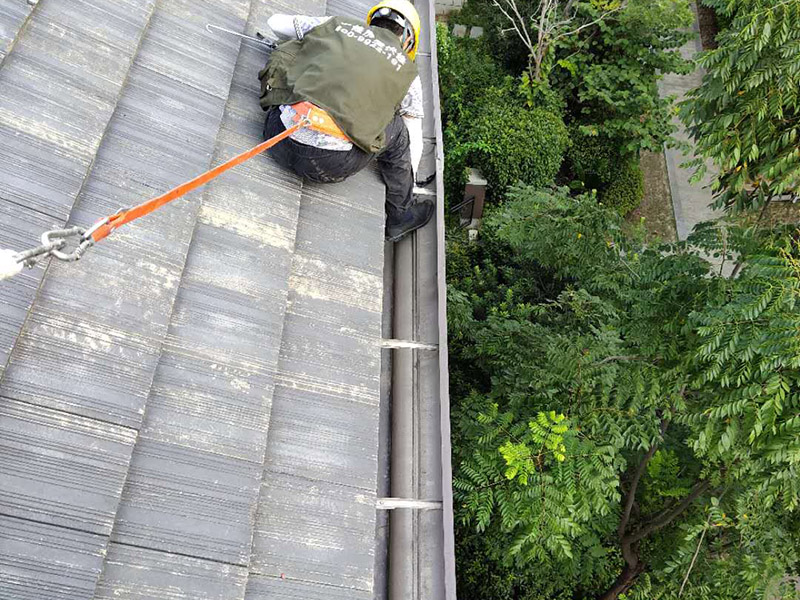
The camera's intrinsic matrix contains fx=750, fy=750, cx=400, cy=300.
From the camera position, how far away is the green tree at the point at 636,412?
17.1 feet

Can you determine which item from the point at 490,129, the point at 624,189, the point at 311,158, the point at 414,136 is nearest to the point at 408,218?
the point at 414,136

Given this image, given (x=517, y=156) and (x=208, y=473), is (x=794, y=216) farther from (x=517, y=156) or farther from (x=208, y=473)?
(x=208, y=473)

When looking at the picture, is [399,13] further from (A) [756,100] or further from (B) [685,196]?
(B) [685,196]

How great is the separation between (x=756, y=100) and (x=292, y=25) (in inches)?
129

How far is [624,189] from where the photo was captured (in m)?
14.6

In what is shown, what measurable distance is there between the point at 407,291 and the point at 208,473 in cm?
229

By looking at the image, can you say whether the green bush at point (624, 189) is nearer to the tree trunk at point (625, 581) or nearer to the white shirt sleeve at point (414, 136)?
the tree trunk at point (625, 581)

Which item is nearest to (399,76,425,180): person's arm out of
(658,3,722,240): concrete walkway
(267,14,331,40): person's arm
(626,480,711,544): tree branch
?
(267,14,331,40): person's arm

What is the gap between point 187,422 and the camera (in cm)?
349

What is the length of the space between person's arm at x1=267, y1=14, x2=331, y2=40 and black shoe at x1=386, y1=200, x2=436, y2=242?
1350mm

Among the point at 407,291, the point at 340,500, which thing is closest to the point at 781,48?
the point at 407,291

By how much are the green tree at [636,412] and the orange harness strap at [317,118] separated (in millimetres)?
2894

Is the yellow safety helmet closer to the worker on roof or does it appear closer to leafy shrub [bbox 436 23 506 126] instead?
the worker on roof

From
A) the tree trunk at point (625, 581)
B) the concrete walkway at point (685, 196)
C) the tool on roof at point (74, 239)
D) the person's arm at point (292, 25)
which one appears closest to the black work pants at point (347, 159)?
the tool on roof at point (74, 239)
